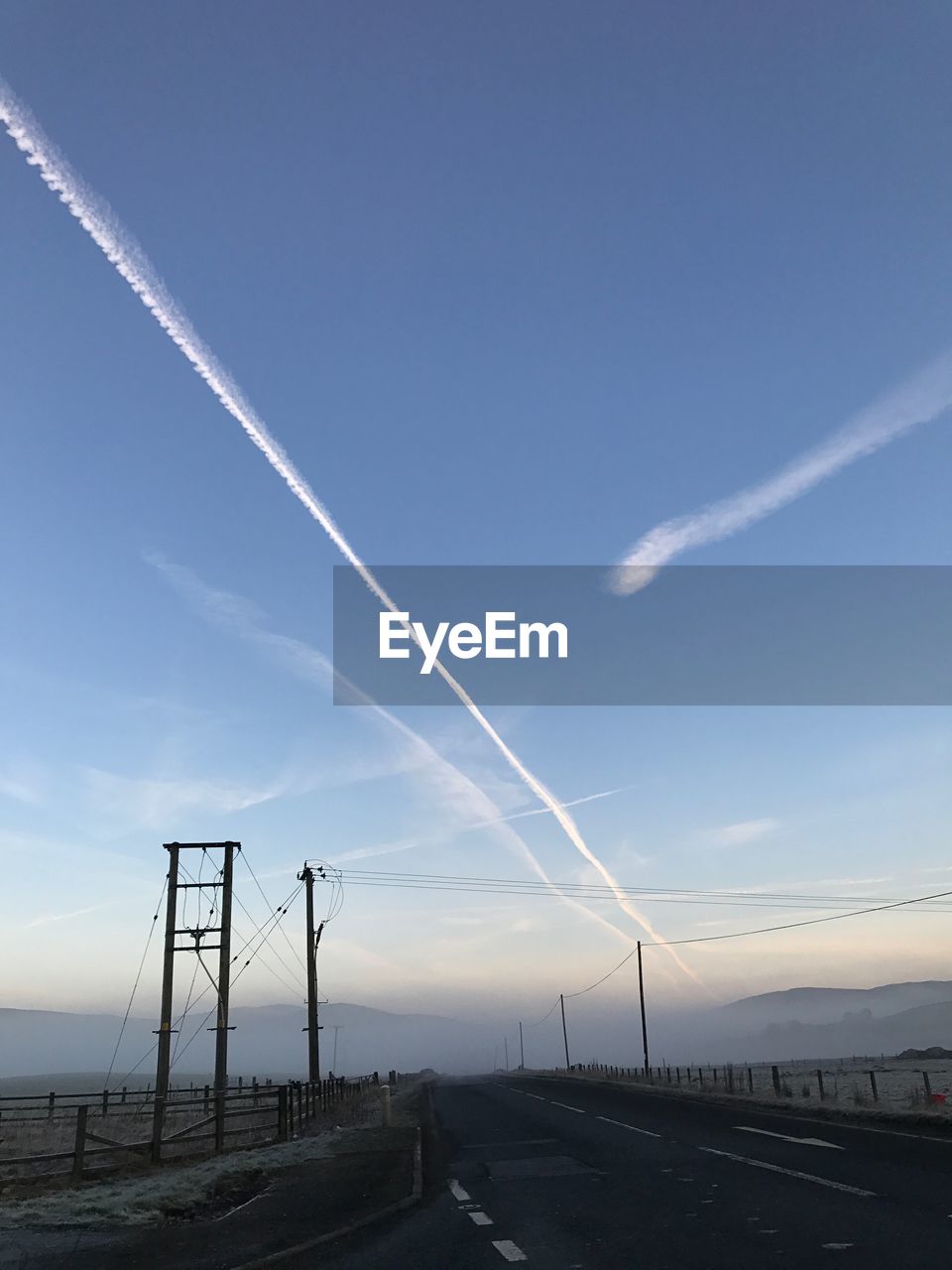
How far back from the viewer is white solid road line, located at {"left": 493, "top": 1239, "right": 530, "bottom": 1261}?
9766mm

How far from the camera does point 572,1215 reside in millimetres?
12008

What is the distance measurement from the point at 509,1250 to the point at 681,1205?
326 centimetres

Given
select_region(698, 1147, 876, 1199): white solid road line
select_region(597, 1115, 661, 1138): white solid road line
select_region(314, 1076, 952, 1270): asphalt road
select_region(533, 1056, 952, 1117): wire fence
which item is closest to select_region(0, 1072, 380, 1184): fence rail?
select_region(314, 1076, 952, 1270): asphalt road

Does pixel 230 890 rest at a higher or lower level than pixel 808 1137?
higher

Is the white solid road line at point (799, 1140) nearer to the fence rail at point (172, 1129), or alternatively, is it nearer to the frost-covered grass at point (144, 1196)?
the frost-covered grass at point (144, 1196)

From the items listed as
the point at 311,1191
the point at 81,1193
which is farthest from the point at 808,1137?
the point at 81,1193

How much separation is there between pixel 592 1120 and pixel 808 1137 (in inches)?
351

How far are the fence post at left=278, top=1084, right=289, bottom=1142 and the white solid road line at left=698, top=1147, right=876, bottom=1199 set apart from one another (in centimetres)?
1086

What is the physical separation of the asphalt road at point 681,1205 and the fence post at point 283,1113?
446cm

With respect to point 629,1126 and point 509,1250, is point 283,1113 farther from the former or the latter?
point 509,1250

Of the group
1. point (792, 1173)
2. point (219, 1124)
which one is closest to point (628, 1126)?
point (219, 1124)

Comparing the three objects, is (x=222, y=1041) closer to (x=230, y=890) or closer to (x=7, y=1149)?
(x=230, y=890)

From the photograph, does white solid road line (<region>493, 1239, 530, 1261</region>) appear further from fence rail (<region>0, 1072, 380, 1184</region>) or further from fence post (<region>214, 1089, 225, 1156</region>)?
fence post (<region>214, 1089, 225, 1156</region>)

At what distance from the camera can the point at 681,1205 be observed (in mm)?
12273
